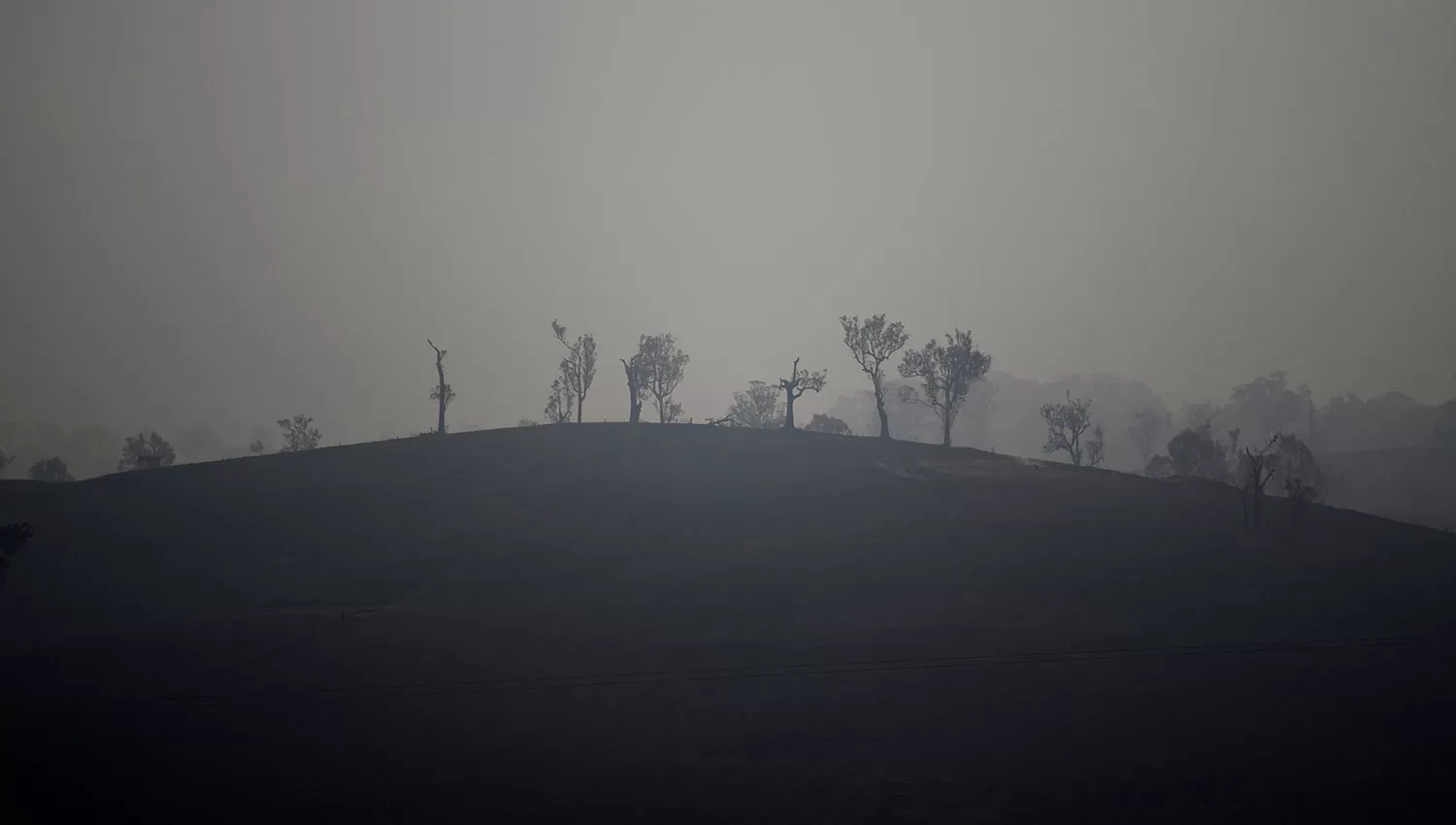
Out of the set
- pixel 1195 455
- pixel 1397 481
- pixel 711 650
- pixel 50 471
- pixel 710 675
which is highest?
pixel 1195 455

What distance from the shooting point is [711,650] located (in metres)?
29.8

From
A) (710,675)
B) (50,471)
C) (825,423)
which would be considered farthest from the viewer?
(825,423)

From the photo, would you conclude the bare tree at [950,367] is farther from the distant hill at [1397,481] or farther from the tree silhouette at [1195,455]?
the distant hill at [1397,481]

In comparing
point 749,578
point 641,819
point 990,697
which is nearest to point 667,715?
point 641,819

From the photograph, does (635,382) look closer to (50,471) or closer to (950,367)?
(950,367)

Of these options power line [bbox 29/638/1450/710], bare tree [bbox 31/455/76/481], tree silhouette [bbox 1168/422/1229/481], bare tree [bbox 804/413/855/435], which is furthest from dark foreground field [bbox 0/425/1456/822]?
bare tree [bbox 804/413/855/435]

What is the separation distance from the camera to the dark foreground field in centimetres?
1873

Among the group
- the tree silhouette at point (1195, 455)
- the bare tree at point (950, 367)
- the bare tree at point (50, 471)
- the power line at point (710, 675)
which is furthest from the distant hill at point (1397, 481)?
the bare tree at point (50, 471)

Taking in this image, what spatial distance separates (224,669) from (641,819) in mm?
18101

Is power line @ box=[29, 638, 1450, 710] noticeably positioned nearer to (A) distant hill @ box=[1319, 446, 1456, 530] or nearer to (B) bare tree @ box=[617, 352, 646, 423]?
(B) bare tree @ box=[617, 352, 646, 423]

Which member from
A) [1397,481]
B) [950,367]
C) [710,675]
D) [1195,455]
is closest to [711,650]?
[710,675]

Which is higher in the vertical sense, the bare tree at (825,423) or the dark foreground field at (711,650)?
the bare tree at (825,423)

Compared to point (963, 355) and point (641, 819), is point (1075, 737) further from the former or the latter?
point (963, 355)

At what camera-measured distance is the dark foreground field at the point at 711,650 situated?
1873 cm
